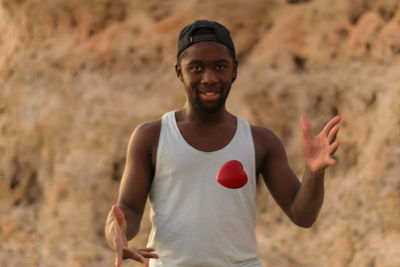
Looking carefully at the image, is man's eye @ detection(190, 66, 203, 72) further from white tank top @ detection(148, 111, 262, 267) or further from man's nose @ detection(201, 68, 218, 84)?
white tank top @ detection(148, 111, 262, 267)

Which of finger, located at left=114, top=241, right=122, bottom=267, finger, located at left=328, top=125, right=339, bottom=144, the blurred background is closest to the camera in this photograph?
finger, located at left=114, top=241, right=122, bottom=267

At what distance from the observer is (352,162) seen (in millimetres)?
4398

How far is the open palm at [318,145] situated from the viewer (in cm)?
177

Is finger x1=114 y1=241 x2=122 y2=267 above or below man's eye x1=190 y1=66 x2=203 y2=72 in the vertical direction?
below

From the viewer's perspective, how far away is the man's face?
1.89 meters

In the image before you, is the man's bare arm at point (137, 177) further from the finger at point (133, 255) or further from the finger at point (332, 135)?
the finger at point (332, 135)

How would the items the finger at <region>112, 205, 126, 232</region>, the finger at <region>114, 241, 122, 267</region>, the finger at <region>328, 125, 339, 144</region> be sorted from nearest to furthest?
the finger at <region>114, 241, 122, 267</region> < the finger at <region>112, 205, 126, 232</region> < the finger at <region>328, 125, 339, 144</region>

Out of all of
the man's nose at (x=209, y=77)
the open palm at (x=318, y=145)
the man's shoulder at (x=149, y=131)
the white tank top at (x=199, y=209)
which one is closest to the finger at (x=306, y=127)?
the open palm at (x=318, y=145)

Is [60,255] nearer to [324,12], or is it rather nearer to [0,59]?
[0,59]

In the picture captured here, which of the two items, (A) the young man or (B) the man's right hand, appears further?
(A) the young man

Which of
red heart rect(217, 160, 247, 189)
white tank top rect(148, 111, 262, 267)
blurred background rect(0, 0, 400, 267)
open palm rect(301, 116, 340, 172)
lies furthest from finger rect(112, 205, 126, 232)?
blurred background rect(0, 0, 400, 267)

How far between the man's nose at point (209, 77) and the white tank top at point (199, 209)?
0.22m

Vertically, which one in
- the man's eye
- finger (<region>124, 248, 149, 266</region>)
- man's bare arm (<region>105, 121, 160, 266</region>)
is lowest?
finger (<region>124, 248, 149, 266</region>)

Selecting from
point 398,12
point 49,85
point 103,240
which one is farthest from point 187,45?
point 49,85
